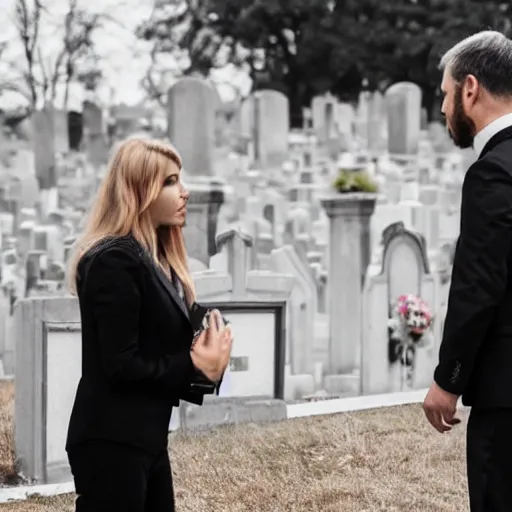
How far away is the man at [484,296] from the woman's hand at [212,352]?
0.55 meters

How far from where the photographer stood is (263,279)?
23.3 ft

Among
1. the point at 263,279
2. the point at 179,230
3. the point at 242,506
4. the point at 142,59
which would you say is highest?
the point at 142,59

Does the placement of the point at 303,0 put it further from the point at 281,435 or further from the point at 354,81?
the point at 281,435

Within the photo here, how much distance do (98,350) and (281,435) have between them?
11.7ft

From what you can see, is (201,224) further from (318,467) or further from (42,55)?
(42,55)

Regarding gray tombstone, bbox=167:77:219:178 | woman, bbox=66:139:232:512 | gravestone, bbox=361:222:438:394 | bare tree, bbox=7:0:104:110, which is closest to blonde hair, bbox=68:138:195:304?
woman, bbox=66:139:232:512

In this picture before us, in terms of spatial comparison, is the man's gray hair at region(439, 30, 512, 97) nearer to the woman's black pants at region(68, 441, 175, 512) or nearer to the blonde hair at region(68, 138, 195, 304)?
the blonde hair at region(68, 138, 195, 304)

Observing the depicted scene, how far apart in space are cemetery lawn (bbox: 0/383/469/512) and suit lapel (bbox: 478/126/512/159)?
237 cm

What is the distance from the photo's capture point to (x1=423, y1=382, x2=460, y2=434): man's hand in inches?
110

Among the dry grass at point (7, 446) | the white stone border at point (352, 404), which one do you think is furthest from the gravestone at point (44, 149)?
the dry grass at point (7, 446)

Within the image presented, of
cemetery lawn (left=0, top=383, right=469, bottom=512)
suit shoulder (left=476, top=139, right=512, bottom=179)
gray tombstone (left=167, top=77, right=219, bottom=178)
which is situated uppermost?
gray tombstone (left=167, top=77, right=219, bottom=178)

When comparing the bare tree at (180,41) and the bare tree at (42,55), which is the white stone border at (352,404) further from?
the bare tree at (180,41)

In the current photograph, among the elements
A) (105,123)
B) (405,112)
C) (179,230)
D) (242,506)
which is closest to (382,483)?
(242,506)

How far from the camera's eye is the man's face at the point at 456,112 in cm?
291
